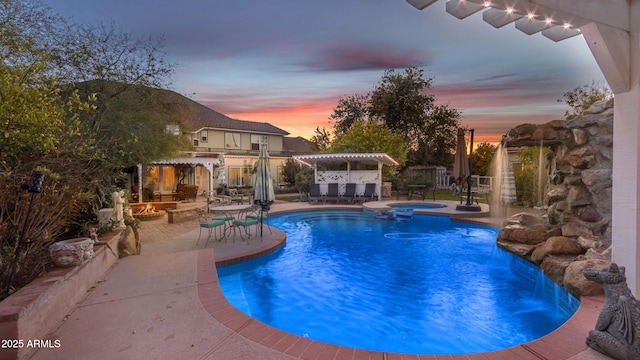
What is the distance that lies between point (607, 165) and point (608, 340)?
4.20m

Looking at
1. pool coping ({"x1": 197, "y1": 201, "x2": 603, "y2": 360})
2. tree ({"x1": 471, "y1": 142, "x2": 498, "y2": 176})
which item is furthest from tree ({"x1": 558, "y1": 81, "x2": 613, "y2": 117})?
pool coping ({"x1": 197, "y1": 201, "x2": 603, "y2": 360})

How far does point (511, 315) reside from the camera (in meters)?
4.84

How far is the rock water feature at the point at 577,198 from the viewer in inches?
212

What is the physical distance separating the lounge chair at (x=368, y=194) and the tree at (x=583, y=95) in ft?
38.6

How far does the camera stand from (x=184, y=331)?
3.26 meters

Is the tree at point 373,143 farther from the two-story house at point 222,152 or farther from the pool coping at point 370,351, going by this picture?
the pool coping at point 370,351

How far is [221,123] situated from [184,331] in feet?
80.7

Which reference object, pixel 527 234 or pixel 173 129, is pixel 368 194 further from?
pixel 527 234

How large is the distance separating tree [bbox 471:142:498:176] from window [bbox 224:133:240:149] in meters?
21.7

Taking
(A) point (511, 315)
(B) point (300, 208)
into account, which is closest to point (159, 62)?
(B) point (300, 208)

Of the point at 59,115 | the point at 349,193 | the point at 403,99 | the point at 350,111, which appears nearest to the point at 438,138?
the point at 403,99

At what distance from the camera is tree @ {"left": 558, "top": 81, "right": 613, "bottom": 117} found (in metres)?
17.2

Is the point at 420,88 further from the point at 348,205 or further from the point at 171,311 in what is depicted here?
the point at 171,311

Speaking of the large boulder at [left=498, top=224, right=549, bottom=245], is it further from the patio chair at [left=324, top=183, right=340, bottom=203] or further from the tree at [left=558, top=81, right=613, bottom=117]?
the tree at [left=558, top=81, right=613, bottom=117]
